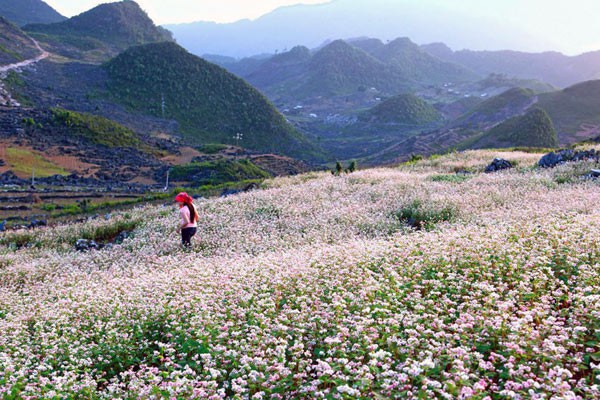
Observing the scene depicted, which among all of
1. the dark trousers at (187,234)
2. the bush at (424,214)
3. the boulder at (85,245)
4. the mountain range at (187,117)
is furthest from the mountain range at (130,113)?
the bush at (424,214)

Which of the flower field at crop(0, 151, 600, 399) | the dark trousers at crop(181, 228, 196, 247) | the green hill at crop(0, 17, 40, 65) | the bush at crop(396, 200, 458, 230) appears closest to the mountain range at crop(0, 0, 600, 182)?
the green hill at crop(0, 17, 40, 65)

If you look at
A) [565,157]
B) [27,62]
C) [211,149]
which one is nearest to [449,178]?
[565,157]

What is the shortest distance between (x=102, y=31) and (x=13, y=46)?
221ft

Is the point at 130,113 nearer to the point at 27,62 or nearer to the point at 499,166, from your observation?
the point at 27,62

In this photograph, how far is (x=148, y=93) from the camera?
111875 millimetres

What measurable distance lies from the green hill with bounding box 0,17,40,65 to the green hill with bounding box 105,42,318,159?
768 inches

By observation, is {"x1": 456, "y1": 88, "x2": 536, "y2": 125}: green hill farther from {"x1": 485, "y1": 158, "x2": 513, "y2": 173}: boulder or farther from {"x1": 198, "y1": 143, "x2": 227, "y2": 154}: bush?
{"x1": 485, "y1": 158, "x2": 513, "y2": 173}: boulder

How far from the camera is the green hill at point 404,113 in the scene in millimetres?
151875

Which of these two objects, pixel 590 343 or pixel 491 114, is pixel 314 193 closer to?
pixel 590 343

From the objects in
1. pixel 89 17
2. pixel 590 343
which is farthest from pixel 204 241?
pixel 89 17

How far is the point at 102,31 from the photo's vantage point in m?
175

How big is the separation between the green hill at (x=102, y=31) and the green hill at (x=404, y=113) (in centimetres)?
8987

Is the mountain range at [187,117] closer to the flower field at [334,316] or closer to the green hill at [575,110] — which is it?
the green hill at [575,110]

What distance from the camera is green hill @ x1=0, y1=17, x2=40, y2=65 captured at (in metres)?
103
